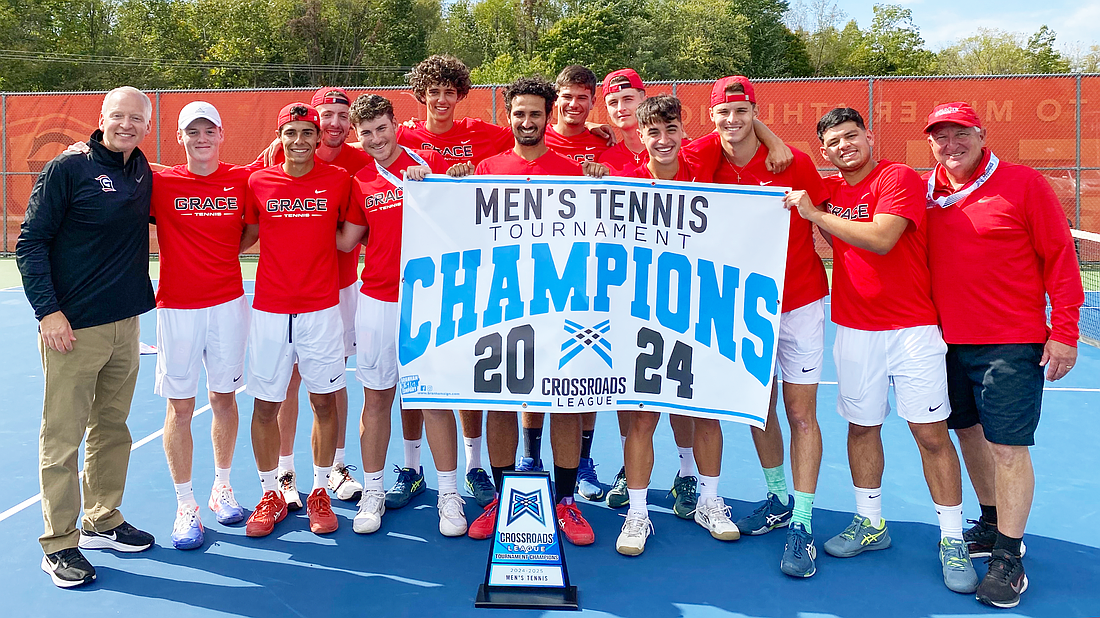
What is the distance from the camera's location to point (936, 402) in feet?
13.4

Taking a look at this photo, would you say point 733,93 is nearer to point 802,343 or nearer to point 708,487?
point 802,343

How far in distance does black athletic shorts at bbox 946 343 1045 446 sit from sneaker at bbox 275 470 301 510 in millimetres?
3724

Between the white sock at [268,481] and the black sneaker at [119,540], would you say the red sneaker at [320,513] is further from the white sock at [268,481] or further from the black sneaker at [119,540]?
the black sneaker at [119,540]

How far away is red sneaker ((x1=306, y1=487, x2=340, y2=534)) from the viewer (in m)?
4.60

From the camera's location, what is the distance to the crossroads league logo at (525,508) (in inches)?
156

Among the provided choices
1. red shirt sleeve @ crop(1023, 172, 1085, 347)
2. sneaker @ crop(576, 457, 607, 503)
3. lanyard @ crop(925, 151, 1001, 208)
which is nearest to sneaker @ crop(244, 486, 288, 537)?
sneaker @ crop(576, 457, 607, 503)

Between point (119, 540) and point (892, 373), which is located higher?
point (892, 373)

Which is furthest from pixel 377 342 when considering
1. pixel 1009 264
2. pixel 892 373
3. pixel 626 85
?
Result: pixel 1009 264

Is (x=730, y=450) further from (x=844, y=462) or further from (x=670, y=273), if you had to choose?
(x=670, y=273)

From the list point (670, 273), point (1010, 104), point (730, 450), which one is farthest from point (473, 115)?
point (670, 273)

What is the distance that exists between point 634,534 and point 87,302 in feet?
9.74

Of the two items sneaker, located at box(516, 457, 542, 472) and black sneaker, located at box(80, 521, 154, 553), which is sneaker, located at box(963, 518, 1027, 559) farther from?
black sneaker, located at box(80, 521, 154, 553)

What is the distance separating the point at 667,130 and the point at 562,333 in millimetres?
1149

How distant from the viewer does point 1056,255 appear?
12.5 feet
